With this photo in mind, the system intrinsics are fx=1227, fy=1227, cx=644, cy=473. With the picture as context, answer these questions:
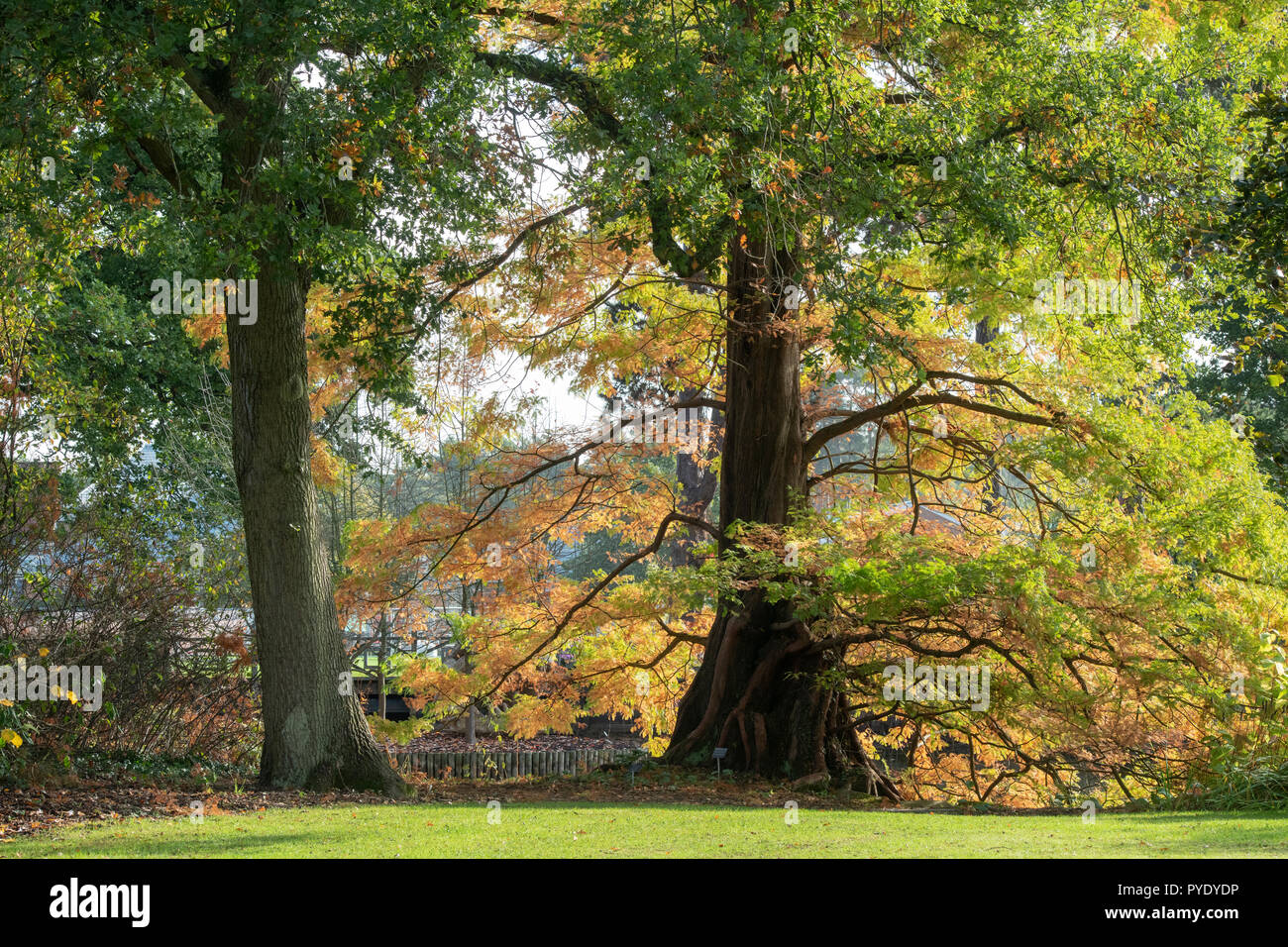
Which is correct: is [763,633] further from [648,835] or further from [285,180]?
[285,180]

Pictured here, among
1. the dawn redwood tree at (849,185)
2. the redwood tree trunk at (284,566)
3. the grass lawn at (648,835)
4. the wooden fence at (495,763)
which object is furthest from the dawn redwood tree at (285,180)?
the wooden fence at (495,763)

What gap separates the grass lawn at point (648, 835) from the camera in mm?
7062

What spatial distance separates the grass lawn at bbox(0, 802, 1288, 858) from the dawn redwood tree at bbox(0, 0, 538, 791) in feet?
6.05

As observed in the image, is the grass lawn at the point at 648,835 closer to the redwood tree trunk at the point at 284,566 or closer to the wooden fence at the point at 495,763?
the redwood tree trunk at the point at 284,566

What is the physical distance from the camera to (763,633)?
1405 centimetres

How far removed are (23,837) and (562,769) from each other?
43.2ft

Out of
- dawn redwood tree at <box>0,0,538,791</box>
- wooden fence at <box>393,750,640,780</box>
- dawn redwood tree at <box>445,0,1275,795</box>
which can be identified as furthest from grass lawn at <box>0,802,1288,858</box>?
wooden fence at <box>393,750,640,780</box>

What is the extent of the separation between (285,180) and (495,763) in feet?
39.2

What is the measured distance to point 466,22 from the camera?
9.64 metres

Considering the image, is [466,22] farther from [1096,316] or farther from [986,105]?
[1096,316]

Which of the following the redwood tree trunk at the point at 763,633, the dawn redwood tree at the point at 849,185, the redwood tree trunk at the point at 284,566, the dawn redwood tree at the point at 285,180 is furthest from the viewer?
the redwood tree trunk at the point at 763,633

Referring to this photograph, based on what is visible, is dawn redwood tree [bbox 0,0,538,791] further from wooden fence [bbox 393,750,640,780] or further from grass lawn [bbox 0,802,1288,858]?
wooden fence [bbox 393,750,640,780]

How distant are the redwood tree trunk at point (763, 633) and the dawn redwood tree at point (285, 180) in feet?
11.8

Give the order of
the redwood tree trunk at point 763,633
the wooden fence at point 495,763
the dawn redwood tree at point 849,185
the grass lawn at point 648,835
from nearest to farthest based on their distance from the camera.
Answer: the grass lawn at point 648,835, the dawn redwood tree at point 849,185, the redwood tree trunk at point 763,633, the wooden fence at point 495,763
